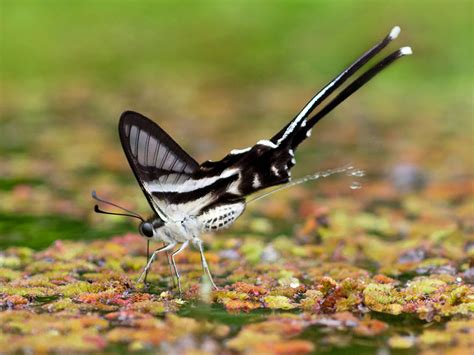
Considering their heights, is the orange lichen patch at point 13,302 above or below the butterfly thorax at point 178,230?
below

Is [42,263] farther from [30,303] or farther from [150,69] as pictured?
[150,69]

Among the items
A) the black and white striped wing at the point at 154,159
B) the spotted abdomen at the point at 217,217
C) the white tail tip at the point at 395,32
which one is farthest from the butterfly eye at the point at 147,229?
the white tail tip at the point at 395,32

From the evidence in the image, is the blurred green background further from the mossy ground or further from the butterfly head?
the butterfly head

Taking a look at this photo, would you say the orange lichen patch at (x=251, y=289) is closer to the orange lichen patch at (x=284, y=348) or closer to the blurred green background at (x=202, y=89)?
the orange lichen patch at (x=284, y=348)

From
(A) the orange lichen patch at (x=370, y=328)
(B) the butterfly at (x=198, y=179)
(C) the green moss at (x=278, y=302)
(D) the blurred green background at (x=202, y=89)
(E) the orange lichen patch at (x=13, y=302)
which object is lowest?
(A) the orange lichen patch at (x=370, y=328)

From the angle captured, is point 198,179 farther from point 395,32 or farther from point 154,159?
point 395,32

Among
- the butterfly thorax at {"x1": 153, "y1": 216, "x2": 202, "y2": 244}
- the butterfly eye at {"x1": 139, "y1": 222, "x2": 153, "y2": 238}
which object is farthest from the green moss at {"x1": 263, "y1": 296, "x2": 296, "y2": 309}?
the butterfly eye at {"x1": 139, "y1": 222, "x2": 153, "y2": 238}
